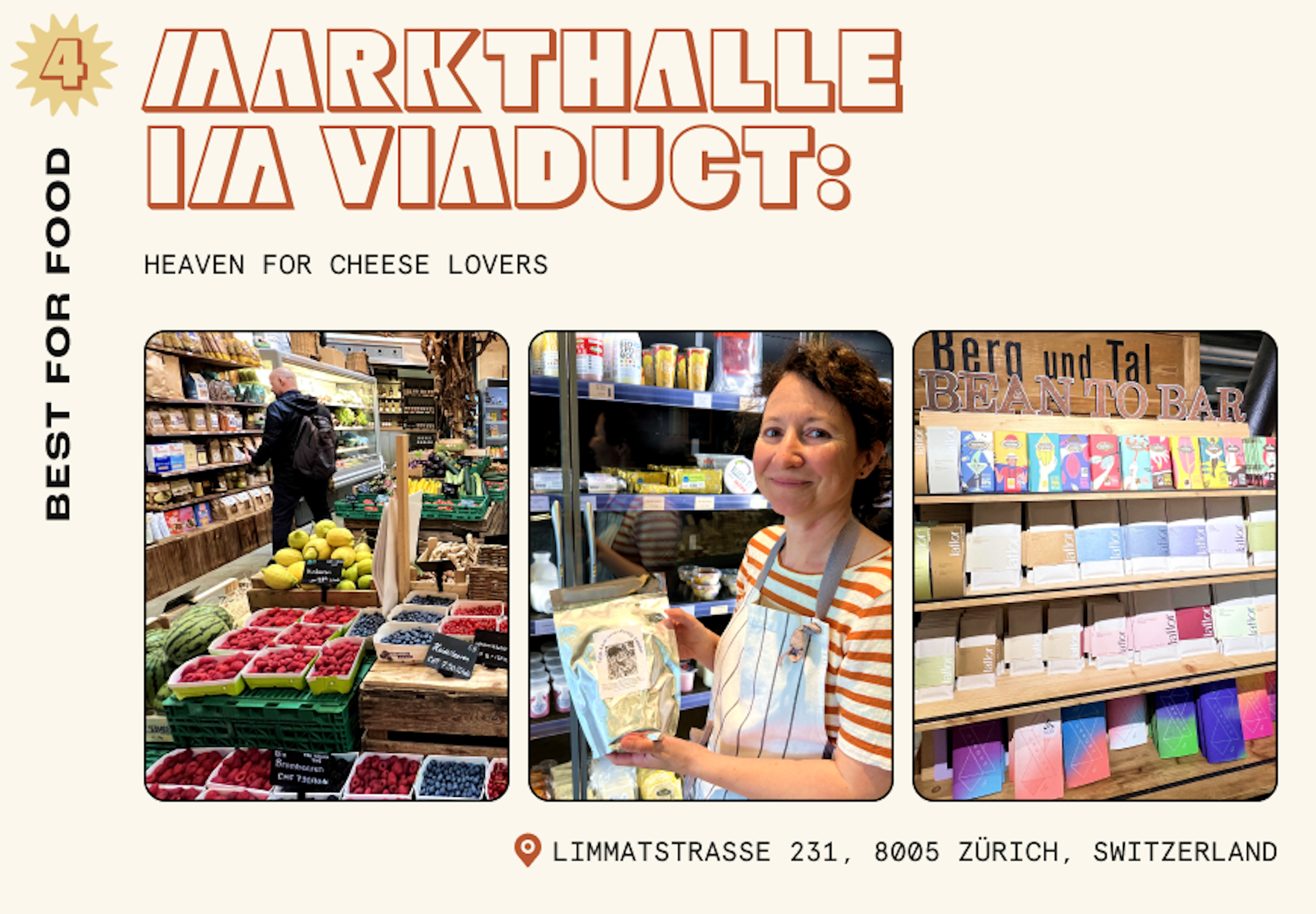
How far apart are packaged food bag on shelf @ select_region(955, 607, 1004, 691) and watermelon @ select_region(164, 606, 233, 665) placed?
2.37 meters

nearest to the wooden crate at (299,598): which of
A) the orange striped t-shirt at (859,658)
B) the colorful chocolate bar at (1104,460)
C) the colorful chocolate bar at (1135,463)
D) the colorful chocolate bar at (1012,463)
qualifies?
the orange striped t-shirt at (859,658)

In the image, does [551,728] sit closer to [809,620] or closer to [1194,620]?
[809,620]

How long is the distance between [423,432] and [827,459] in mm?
1226

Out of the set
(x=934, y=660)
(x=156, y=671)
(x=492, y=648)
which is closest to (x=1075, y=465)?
(x=934, y=660)

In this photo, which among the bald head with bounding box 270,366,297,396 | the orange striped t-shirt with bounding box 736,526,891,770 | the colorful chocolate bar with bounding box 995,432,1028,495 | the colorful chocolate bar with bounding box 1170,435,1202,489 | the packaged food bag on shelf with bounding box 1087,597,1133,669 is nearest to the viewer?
the orange striped t-shirt with bounding box 736,526,891,770

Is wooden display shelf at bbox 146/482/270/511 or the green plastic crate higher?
wooden display shelf at bbox 146/482/270/511

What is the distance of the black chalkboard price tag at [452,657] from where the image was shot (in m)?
2.09

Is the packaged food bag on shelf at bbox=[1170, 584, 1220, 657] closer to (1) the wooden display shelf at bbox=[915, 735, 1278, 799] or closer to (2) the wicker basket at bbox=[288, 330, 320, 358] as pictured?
(1) the wooden display shelf at bbox=[915, 735, 1278, 799]

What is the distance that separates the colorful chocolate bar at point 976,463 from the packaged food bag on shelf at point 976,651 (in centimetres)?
43

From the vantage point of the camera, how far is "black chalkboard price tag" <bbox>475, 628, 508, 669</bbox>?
2107 mm

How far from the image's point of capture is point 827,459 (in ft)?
5.74

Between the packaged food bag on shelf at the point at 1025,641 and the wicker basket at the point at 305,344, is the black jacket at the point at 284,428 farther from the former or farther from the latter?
the packaged food bag on shelf at the point at 1025,641

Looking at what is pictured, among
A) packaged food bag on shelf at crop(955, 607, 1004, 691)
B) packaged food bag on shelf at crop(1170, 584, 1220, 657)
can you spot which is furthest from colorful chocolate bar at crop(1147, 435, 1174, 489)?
packaged food bag on shelf at crop(955, 607, 1004, 691)

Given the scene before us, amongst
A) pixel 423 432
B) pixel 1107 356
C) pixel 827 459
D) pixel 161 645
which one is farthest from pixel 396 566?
pixel 1107 356
